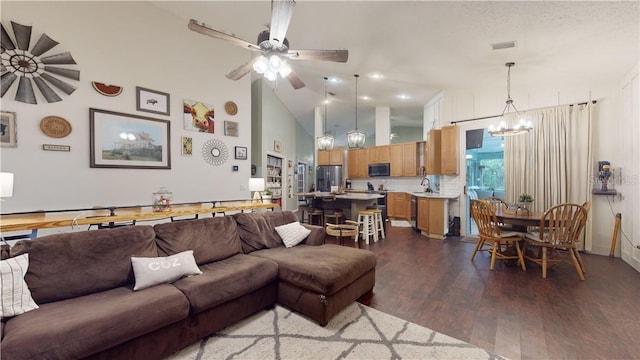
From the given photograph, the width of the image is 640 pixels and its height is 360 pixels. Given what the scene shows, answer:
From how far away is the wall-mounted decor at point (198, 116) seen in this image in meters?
4.34

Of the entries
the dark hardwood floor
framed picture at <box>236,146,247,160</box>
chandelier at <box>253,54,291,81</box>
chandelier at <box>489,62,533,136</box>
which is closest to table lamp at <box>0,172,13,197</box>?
chandelier at <box>253,54,291,81</box>

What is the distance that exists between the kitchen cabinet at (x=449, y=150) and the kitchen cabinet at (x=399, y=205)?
71.2 inches

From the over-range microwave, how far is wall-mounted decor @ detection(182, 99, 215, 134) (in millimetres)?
5001

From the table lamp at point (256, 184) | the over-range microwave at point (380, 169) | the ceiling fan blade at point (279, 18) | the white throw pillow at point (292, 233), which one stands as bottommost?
the white throw pillow at point (292, 233)

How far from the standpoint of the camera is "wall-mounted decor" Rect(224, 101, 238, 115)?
4.86 meters

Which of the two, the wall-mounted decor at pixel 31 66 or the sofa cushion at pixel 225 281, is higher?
the wall-mounted decor at pixel 31 66

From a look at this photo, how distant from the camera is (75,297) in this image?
5.69 feet

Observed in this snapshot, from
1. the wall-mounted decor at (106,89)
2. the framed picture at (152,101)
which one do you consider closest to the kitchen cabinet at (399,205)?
the framed picture at (152,101)

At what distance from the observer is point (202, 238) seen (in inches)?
97.4

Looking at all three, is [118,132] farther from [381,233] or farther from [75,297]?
[381,233]

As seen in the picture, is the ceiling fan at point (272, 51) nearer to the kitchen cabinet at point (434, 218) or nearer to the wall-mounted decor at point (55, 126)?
the wall-mounted decor at point (55, 126)

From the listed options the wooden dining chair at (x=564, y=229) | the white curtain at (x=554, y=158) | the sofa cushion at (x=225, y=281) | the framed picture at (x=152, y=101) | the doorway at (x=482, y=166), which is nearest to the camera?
the sofa cushion at (x=225, y=281)

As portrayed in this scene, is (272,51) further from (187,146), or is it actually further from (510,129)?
(510,129)

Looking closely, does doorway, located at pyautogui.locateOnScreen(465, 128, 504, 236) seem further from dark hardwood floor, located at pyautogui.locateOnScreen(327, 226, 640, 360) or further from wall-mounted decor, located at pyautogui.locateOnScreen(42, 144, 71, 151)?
wall-mounted decor, located at pyautogui.locateOnScreen(42, 144, 71, 151)
